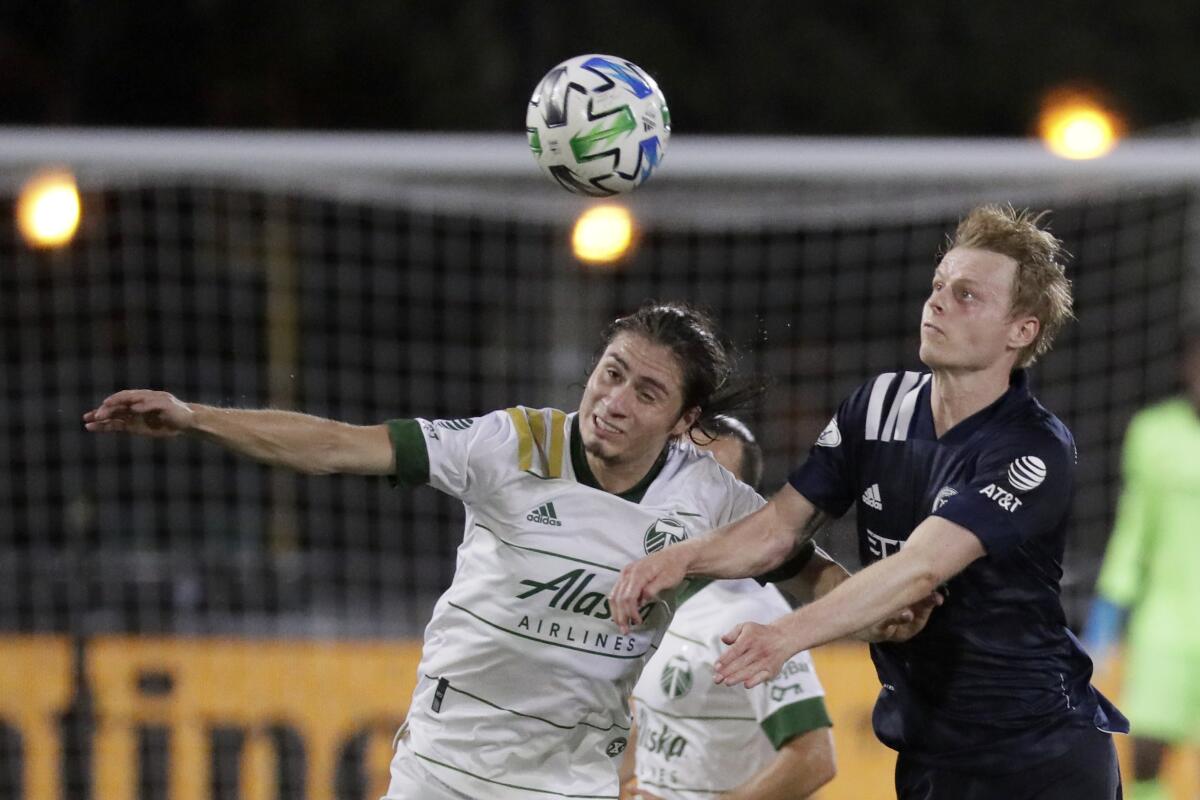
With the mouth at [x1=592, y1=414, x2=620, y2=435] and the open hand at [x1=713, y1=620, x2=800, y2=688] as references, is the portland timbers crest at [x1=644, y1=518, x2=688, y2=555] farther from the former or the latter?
the open hand at [x1=713, y1=620, x2=800, y2=688]

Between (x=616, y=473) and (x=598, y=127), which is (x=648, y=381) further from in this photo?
(x=598, y=127)

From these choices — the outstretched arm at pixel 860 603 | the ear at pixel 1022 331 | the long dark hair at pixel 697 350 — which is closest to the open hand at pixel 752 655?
the outstretched arm at pixel 860 603

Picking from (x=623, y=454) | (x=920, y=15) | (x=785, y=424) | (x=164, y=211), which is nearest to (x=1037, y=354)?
(x=623, y=454)

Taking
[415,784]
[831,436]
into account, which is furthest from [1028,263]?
[415,784]

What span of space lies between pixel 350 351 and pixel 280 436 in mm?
8532

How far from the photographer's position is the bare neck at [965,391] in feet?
13.7

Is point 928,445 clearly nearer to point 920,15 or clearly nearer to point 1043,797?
point 1043,797

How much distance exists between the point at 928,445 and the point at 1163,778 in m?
3.46

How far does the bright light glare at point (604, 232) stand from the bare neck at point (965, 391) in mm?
3865

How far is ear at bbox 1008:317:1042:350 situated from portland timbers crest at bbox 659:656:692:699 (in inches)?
50.2

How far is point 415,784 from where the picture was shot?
14.3ft

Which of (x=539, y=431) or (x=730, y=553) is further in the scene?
(x=539, y=431)

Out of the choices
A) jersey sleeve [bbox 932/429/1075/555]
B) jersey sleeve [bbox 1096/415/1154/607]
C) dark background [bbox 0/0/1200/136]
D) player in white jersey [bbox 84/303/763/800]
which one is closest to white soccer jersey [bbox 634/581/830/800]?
player in white jersey [bbox 84/303/763/800]

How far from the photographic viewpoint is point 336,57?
1567 centimetres
